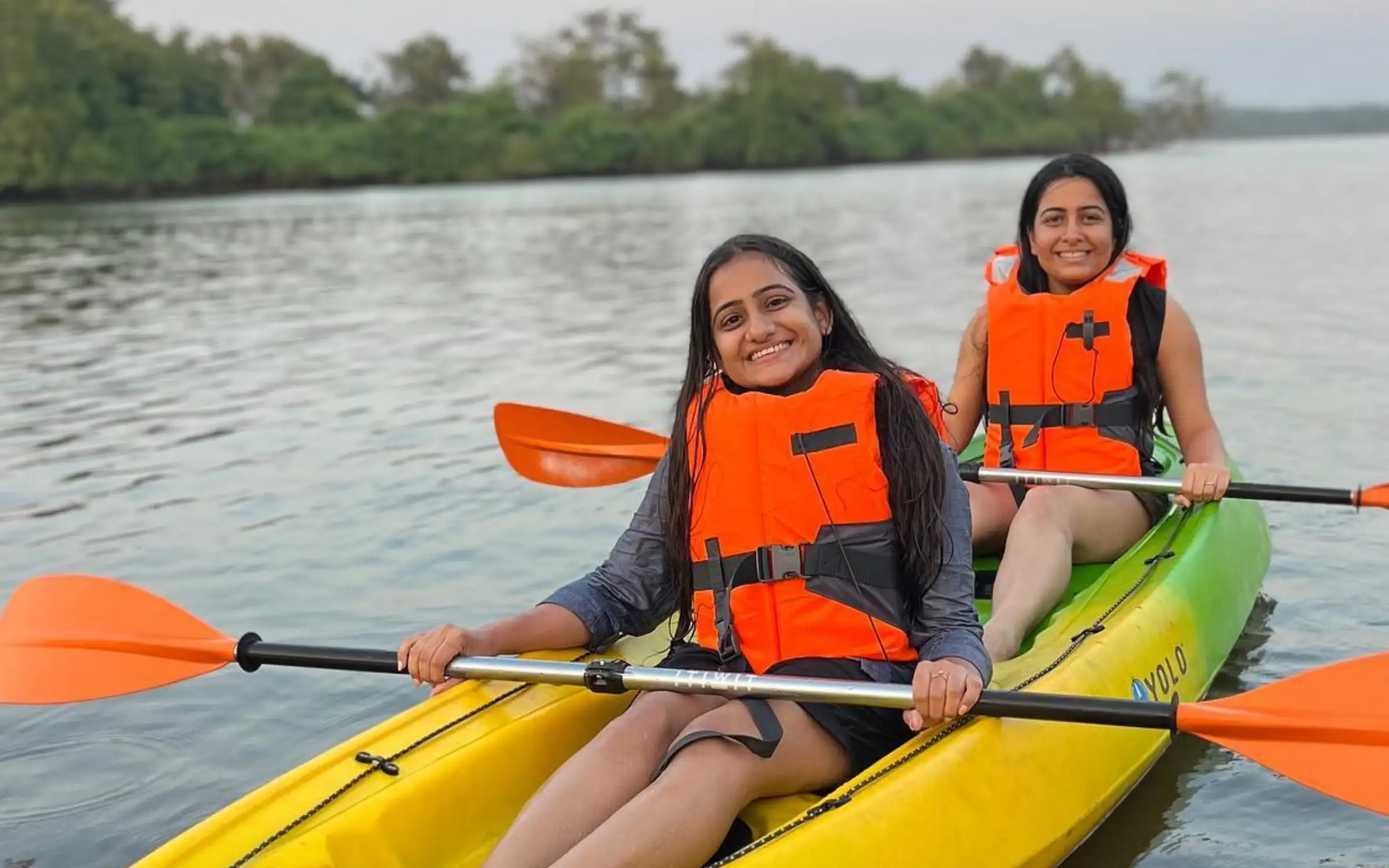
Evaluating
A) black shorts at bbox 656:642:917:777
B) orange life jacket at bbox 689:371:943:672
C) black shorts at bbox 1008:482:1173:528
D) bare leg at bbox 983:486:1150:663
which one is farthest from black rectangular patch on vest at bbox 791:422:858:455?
black shorts at bbox 1008:482:1173:528

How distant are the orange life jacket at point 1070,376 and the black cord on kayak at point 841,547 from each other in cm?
154

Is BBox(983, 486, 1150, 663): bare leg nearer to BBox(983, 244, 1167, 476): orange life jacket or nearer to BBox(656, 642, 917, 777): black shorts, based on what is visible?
BBox(983, 244, 1167, 476): orange life jacket

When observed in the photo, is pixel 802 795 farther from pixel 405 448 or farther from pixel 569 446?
pixel 405 448

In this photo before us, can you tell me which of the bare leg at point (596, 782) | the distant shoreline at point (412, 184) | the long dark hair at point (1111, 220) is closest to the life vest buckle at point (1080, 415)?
the long dark hair at point (1111, 220)

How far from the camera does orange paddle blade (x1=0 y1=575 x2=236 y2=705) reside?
3.11 metres

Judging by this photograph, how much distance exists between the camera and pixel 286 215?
30.2 m

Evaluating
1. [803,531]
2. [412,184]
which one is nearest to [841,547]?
[803,531]

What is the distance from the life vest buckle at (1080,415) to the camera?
13.1 ft

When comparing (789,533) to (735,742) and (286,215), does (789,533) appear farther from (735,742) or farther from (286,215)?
(286,215)

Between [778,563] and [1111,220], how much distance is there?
6.11ft

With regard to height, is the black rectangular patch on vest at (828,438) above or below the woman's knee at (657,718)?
above

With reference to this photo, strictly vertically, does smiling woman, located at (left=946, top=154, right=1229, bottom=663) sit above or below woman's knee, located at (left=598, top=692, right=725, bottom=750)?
above

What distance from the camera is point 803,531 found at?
8.65 feet

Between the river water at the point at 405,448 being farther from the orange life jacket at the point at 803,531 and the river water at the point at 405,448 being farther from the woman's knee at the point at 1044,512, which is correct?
the orange life jacket at the point at 803,531
